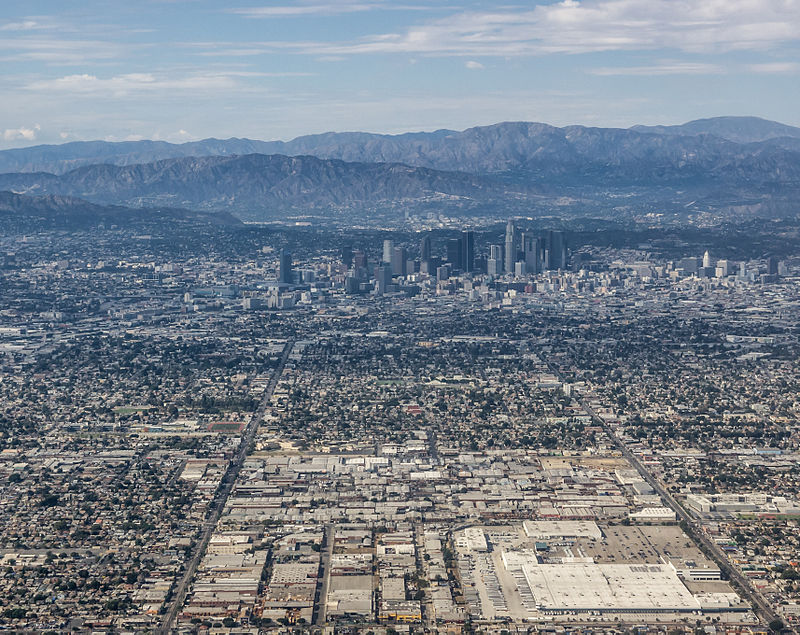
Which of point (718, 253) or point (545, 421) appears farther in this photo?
point (718, 253)

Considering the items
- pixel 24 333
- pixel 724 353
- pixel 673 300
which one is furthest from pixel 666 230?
pixel 24 333

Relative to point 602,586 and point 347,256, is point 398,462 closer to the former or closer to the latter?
→ point 602,586

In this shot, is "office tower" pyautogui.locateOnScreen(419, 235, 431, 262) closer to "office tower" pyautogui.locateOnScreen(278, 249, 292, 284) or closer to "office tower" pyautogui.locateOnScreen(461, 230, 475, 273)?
"office tower" pyautogui.locateOnScreen(461, 230, 475, 273)

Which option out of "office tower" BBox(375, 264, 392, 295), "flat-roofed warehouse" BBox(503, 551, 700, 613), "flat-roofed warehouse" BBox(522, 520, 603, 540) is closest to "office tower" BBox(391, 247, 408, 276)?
"office tower" BBox(375, 264, 392, 295)

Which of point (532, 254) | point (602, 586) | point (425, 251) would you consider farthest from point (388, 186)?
point (602, 586)

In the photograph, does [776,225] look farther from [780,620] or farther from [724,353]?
[780,620]

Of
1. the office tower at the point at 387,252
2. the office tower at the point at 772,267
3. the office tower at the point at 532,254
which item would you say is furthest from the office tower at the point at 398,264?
the office tower at the point at 772,267

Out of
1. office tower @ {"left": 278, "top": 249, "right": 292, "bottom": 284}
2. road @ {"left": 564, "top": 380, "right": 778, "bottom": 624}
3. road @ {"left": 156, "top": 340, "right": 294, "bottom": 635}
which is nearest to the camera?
road @ {"left": 156, "top": 340, "right": 294, "bottom": 635}

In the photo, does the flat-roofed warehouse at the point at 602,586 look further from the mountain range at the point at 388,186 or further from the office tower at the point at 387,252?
the mountain range at the point at 388,186
